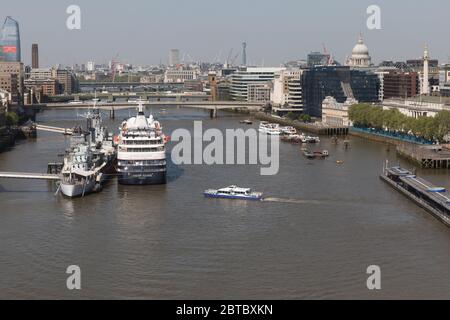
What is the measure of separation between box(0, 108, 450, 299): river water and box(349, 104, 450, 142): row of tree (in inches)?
276

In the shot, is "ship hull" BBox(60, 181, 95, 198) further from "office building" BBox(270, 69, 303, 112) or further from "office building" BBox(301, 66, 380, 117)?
"office building" BBox(270, 69, 303, 112)

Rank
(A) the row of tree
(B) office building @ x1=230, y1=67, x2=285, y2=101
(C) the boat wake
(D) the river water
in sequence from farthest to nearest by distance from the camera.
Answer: (B) office building @ x1=230, y1=67, x2=285, y2=101
(A) the row of tree
(C) the boat wake
(D) the river water

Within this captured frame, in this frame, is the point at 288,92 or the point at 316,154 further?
the point at 288,92

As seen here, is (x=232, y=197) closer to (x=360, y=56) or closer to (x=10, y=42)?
(x=360, y=56)

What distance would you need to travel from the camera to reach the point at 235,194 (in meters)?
15.6

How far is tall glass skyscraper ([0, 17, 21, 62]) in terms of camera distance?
2576 inches

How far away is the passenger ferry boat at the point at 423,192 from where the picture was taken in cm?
1351

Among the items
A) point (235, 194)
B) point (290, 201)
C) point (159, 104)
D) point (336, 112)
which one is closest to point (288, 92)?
point (159, 104)

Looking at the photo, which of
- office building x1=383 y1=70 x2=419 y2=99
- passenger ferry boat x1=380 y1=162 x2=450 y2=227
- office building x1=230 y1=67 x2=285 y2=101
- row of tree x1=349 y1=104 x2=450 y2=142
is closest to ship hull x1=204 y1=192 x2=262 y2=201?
passenger ferry boat x1=380 y1=162 x2=450 y2=227

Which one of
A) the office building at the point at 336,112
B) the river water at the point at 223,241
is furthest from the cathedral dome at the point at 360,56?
the river water at the point at 223,241

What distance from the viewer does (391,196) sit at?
15781mm

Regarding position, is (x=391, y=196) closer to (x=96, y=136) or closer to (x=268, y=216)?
(x=268, y=216)

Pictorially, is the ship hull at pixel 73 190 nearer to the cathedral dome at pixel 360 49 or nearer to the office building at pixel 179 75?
the cathedral dome at pixel 360 49

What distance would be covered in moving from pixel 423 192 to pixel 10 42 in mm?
56471
